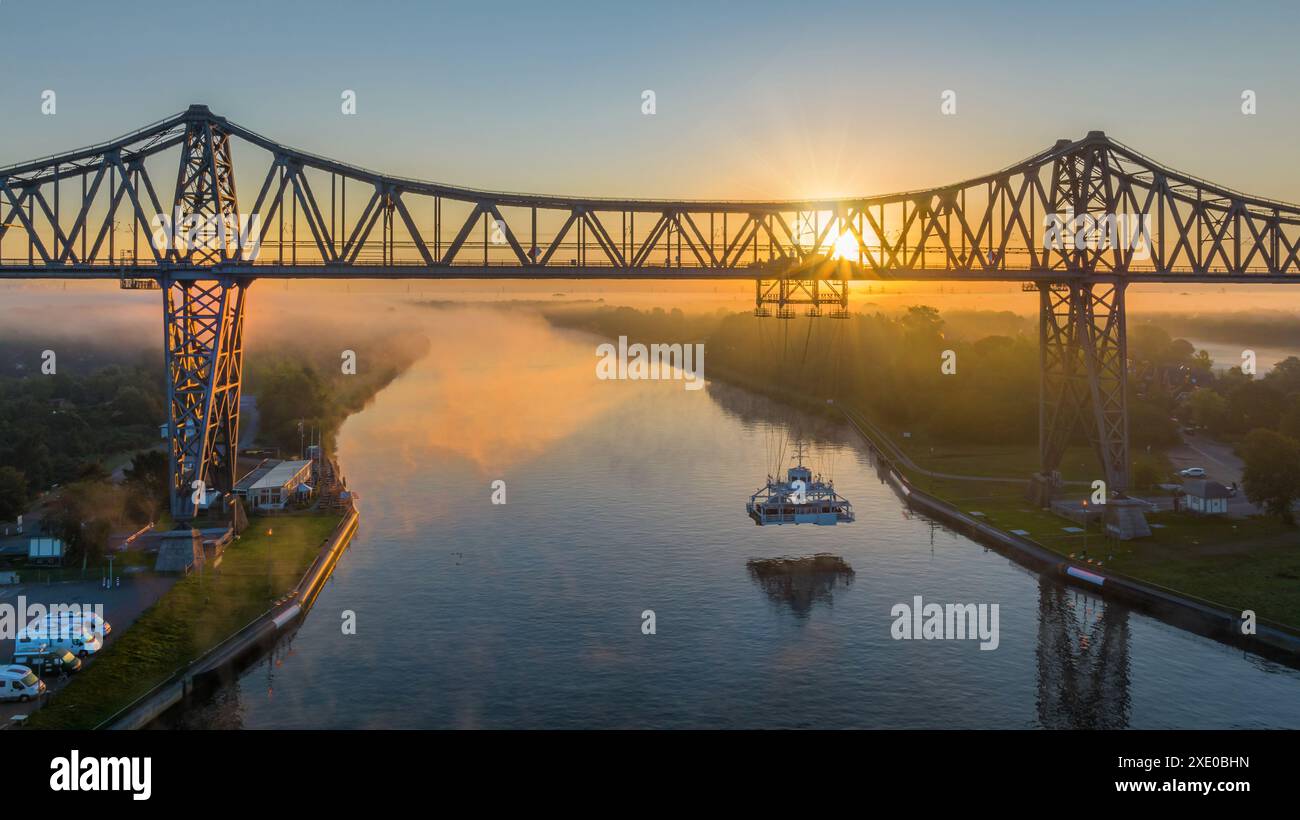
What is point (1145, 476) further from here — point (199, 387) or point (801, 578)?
point (199, 387)

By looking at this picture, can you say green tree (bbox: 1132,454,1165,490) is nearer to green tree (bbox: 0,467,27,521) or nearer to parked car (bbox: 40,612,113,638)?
parked car (bbox: 40,612,113,638)

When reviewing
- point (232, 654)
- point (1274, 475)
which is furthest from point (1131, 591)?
point (232, 654)

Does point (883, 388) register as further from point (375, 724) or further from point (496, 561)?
point (375, 724)

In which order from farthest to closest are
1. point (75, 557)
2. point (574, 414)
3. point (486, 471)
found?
point (574, 414) → point (486, 471) → point (75, 557)

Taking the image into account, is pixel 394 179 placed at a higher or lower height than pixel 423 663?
higher

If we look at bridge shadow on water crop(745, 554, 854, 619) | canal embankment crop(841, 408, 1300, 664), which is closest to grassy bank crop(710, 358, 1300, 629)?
canal embankment crop(841, 408, 1300, 664)

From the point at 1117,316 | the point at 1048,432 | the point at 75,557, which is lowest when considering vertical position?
the point at 75,557
